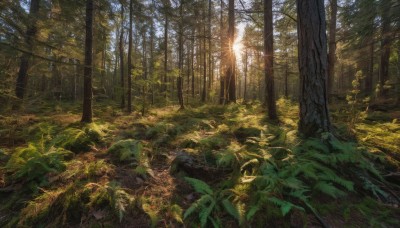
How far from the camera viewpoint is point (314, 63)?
4.59m

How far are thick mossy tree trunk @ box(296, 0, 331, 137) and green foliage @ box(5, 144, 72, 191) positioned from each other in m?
5.12

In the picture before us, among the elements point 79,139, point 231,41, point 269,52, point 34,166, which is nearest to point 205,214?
point 34,166

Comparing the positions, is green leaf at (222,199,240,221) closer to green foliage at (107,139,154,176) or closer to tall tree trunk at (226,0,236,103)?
green foliage at (107,139,154,176)

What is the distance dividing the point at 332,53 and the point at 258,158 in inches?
388

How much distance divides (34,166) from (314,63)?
5.72 m

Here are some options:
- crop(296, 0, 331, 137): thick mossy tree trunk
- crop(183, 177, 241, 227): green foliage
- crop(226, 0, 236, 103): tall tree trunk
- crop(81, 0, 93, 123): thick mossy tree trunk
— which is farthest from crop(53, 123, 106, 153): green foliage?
crop(226, 0, 236, 103): tall tree trunk

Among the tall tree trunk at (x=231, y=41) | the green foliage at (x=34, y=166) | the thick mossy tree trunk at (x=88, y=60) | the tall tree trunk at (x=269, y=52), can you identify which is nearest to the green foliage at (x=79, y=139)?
A: the green foliage at (x=34, y=166)

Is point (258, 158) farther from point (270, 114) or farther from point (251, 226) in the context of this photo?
point (270, 114)

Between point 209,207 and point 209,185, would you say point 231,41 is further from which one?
point 209,207

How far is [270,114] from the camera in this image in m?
8.17

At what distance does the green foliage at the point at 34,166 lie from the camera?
3.69 m

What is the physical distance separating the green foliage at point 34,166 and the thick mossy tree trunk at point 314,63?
5.12 m

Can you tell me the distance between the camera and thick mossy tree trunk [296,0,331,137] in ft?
15.0

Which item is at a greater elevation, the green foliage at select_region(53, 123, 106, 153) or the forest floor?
the green foliage at select_region(53, 123, 106, 153)
